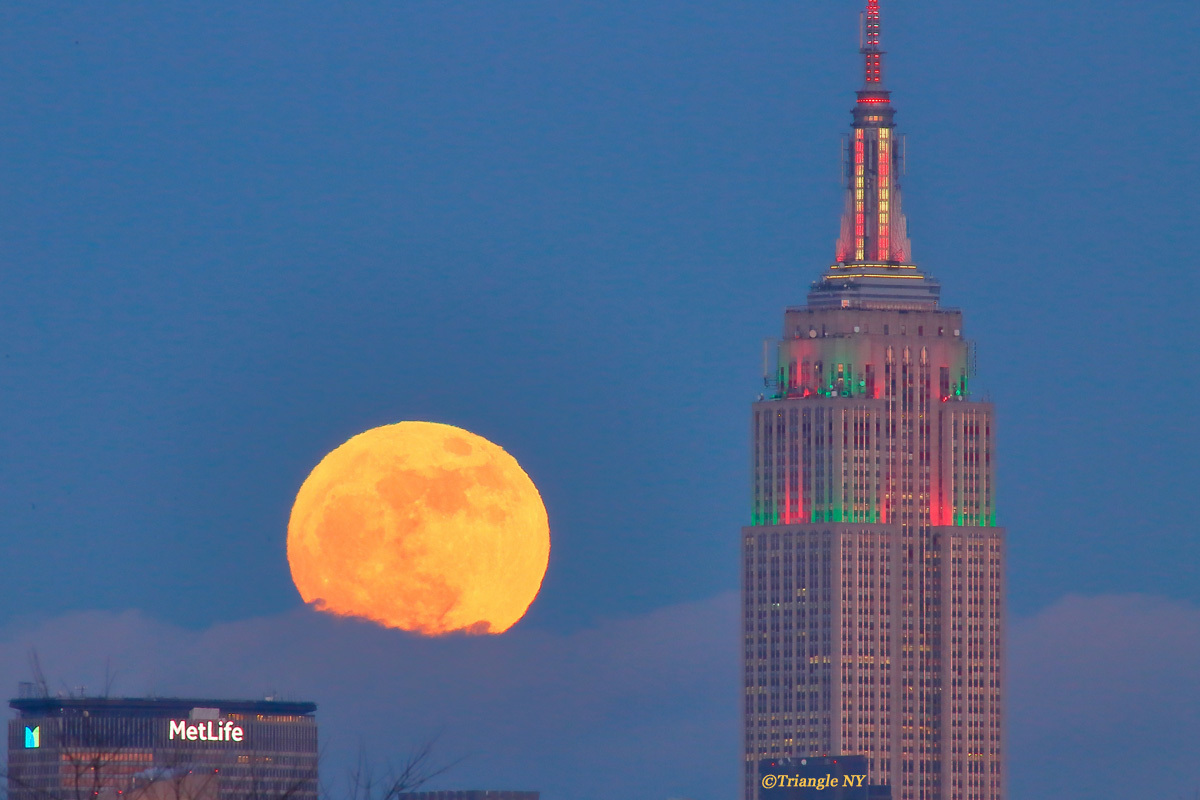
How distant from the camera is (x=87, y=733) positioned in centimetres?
10319

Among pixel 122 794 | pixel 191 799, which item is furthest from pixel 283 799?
pixel 122 794

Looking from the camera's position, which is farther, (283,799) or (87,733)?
(87,733)

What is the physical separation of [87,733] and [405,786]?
969cm

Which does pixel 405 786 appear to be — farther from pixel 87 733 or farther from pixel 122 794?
pixel 122 794

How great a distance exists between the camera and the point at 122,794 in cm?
12900

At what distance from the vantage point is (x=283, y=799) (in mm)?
96250

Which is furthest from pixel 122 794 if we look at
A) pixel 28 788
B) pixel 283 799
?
pixel 283 799

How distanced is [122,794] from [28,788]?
21.3 m

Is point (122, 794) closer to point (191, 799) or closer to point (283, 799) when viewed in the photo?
point (191, 799)

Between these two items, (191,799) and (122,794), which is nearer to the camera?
(191,799)

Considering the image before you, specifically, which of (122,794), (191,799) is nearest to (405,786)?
(191,799)

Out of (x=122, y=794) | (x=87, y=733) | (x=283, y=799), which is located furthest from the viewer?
(x=122, y=794)

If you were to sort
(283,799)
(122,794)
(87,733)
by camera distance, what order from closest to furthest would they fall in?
(283,799) → (87,733) → (122,794)

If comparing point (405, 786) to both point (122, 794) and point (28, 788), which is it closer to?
point (28, 788)
